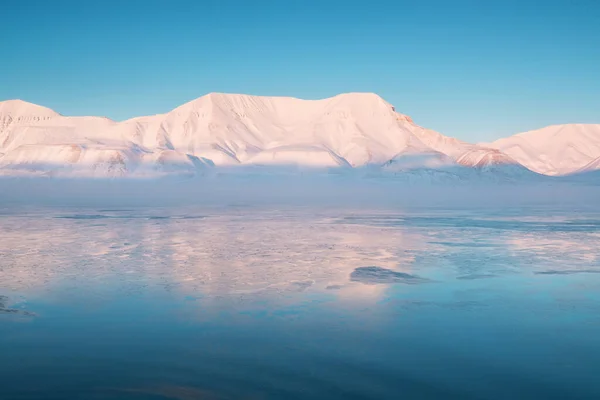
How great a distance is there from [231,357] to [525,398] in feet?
19.3

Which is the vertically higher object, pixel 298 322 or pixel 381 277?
pixel 381 277

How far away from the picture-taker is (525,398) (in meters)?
10.6

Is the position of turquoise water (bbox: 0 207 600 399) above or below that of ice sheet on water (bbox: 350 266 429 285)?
below

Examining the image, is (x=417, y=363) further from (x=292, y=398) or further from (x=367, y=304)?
(x=367, y=304)

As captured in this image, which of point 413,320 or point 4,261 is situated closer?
point 413,320

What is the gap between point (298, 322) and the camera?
15398 millimetres

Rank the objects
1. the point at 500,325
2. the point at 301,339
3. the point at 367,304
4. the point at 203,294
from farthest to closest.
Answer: the point at 203,294 < the point at 367,304 < the point at 500,325 < the point at 301,339

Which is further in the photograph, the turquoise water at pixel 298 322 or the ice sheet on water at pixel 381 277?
the ice sheet on water at pixel 381 277

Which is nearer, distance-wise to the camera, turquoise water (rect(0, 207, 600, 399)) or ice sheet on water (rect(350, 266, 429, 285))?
turquoise water (rect(0, 207, 600, 399))

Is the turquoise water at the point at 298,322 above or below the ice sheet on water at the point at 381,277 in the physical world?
below

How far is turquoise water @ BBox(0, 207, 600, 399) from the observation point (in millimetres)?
11242

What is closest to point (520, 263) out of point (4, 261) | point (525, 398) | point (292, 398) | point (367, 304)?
point (367, 304)

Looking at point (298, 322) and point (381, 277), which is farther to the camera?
point (381, 277)

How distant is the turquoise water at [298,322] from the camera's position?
11242 mm
